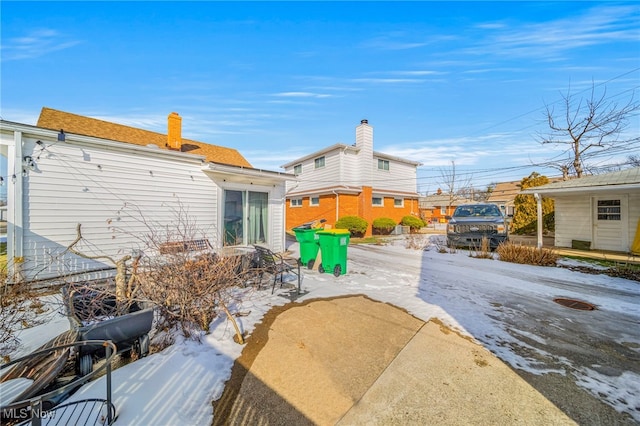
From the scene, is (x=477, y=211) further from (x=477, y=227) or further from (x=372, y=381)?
(x=372, y=381)

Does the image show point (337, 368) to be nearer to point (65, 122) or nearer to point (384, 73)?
point (65, 122)

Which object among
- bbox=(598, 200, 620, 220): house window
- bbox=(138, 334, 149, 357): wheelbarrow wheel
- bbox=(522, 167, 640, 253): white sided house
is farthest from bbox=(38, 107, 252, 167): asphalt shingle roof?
bbox=(598, 200, 620, 220): house window

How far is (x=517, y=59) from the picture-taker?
10.4 m

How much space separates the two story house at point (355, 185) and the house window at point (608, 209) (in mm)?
11015

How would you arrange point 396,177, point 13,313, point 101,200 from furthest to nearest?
point 396,177
point 101,200
point 13,313

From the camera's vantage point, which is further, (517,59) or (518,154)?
(518,154)

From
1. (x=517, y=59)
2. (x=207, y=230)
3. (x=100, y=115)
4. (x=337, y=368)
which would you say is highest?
(x=517, y=59)

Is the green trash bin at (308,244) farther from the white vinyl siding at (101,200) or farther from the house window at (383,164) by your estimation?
the house window at (383,164)

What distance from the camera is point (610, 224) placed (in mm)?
10602

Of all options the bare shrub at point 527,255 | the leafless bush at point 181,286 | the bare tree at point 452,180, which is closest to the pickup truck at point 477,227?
the bare shrub at point 527,255

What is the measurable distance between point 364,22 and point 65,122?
38.2 feet

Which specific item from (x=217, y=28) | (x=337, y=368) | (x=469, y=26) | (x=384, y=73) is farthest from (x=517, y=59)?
(x=337, y=368)

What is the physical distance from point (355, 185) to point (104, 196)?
47.5 ft

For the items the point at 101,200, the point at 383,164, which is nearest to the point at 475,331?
the point at 101,200
